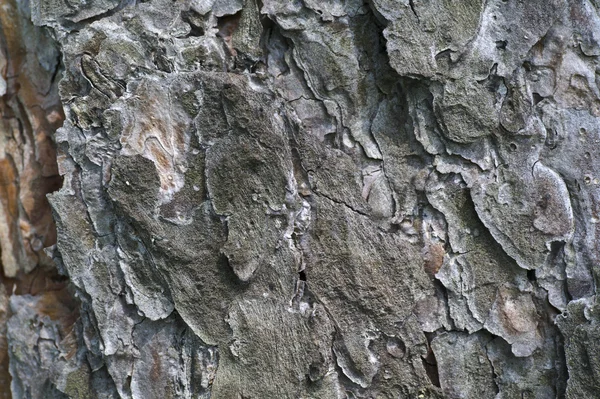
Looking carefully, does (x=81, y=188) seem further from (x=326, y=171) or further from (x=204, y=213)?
(x=326, y=171)

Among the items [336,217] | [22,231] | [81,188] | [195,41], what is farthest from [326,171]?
[22,231]

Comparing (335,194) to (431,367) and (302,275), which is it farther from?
(431,367)

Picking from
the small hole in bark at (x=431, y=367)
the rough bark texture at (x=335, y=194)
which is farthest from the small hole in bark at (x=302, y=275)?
the small hole in bark at (x=431, y=367)

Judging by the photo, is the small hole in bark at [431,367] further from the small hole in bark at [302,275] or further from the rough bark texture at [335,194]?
the small hole in bark at [302,275]

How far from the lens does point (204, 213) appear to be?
1080 millimetres

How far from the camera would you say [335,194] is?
1.09 m

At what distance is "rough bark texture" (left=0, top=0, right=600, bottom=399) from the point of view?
1.06 metres

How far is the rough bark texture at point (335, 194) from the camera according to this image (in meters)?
1.06

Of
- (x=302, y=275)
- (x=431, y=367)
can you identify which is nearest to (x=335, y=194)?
(x=302, y=275)

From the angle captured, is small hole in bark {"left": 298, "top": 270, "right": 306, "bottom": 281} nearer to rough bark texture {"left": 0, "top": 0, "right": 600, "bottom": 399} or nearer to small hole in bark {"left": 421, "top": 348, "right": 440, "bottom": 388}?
rough bark texture {"left": 0, "top": 0, "right": 600, "bottom": 399}

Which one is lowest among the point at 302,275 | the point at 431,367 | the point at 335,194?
the point at 431,367

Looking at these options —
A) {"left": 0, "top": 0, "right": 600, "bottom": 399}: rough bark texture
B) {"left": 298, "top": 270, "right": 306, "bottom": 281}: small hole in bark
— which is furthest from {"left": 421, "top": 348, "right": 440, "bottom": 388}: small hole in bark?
{"left": 298, "top": 270, "right": 306, "bottom": 281}: small hole in bark

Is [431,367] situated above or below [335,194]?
below

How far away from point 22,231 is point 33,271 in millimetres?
107
